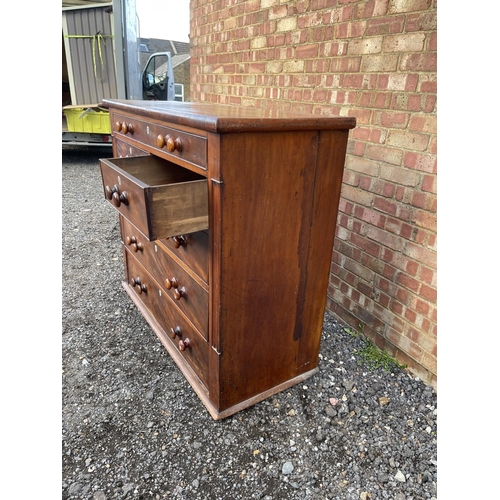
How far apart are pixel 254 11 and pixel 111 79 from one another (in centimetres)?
413

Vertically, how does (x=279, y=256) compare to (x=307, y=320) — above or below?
above

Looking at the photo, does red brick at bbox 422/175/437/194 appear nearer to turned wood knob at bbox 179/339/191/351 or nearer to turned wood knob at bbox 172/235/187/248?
turned wood knob at bbox 172/235/187/248

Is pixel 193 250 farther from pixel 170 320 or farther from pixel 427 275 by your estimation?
pixel 427 275

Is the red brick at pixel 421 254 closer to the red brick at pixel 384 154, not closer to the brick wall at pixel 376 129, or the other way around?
the brick wall at pixel 376 129

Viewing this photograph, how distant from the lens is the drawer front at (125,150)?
1876 mm

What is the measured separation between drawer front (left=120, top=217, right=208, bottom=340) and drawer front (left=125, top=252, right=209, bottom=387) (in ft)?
0.19

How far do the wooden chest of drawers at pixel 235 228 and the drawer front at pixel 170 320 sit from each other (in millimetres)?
11

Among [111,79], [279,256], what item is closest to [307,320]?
[279,256]

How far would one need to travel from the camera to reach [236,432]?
5.21 feet

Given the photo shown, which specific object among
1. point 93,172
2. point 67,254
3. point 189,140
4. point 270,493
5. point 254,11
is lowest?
point 270,493

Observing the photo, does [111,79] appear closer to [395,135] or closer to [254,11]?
[254,11]

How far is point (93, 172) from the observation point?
5.82 m

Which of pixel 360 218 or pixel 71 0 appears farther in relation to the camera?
pixel 71 0

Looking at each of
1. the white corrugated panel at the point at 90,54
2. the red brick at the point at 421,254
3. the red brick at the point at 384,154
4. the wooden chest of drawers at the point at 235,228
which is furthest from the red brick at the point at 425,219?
the white corrugated panel at the point at 90,54
